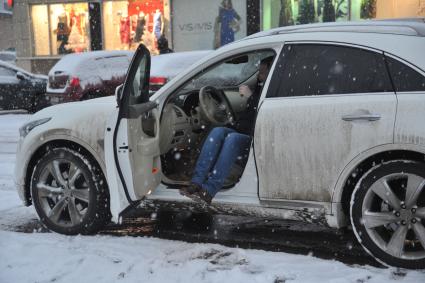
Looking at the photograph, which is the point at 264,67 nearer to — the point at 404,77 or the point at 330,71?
the point at 330,71

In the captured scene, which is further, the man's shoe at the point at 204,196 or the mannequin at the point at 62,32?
the mannequin at the point at 62,32

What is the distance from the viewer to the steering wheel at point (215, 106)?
4.98 metres

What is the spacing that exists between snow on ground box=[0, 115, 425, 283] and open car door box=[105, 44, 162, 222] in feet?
1.28

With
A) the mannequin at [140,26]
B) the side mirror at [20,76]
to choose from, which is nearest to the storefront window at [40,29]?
the mannequin at [140,26]

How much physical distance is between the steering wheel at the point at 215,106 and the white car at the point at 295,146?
0.36 metres

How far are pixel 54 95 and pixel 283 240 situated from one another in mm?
9025

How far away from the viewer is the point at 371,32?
3.88 metres

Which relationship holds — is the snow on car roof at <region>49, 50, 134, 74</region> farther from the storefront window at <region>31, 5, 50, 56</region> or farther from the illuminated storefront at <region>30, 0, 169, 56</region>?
the storefront window at <region>31, 5, 50, 56</region>

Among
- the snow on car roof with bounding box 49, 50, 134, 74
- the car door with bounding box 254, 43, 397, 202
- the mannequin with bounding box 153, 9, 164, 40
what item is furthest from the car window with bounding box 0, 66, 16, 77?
the car door with bounding box 254, 43, 397, 202

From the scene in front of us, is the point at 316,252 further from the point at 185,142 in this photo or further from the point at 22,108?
the point at 22,108

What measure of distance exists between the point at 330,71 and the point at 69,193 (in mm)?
2392

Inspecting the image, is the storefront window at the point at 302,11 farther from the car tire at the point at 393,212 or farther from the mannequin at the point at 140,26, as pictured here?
the car tire at the point at 393,212

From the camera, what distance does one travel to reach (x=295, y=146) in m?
3.91

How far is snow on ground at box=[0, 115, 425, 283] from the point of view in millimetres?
3658
